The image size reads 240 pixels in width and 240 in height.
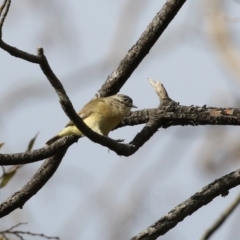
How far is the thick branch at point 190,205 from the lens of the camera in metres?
4.50

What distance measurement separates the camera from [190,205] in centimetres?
470

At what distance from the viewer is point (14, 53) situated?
360cm

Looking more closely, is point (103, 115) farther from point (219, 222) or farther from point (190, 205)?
point (219, 222)

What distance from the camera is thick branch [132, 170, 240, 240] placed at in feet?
14.8

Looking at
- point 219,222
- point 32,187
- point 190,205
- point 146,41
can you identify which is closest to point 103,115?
point 146,41

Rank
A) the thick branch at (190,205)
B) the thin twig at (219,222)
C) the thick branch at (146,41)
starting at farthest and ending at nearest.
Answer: the thick branch at (146,41) → the thick branch at (190,205) → the thin twig at (219,222)

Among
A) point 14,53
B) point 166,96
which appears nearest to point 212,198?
point 166,96

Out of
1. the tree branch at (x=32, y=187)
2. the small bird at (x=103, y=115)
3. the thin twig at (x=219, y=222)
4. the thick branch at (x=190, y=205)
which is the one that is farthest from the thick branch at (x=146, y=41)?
the thin twig at (x=219, y=222)

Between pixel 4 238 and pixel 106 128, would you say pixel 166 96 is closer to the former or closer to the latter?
pixel 106 128

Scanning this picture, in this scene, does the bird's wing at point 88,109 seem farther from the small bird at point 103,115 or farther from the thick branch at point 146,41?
the thick branch at point 146,41

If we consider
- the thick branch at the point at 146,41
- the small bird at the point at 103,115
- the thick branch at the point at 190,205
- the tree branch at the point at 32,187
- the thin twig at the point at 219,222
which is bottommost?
the thin twig at the point at 219,222

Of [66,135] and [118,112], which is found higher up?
[118,112]

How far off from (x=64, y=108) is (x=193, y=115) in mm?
1754

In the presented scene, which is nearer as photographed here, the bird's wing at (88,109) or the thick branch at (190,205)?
the thick branch at (190,205)
